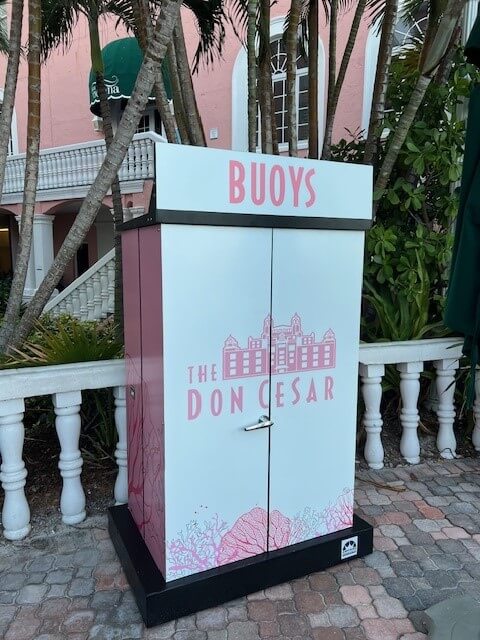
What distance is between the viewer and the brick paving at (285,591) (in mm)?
1917

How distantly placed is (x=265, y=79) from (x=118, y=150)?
1.68 meters

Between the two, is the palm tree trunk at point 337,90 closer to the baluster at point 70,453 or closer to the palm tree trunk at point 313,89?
the palm tree trunk at point 313,89

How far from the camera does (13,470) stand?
2.43 meters

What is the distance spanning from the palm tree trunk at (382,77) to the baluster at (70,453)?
296 centimetres

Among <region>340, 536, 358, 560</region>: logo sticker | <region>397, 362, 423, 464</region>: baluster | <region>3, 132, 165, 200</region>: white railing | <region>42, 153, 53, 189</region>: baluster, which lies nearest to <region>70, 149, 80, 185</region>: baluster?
<region>3, 132, 165, 200</region>: white railing

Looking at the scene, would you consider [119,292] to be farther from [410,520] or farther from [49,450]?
[410,520]

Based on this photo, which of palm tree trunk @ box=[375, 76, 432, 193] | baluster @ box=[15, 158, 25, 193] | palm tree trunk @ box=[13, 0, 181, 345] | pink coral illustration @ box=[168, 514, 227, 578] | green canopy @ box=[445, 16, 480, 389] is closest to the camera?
green canopy @ box=[445, 16, 480, 389]

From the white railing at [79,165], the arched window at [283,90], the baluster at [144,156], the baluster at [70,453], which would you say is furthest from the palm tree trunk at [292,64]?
the baluster at [144,156]

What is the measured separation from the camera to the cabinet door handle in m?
2.04

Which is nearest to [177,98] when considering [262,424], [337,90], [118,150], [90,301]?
[118,150]

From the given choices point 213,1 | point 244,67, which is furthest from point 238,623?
point 244,67

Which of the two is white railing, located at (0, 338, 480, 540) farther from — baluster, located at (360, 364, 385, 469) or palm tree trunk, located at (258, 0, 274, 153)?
palm tree trunk, located at (258, 0, 274, 153)

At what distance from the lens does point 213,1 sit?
4.59m

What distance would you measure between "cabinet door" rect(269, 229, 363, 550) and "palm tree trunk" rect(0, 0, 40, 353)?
2110mm
